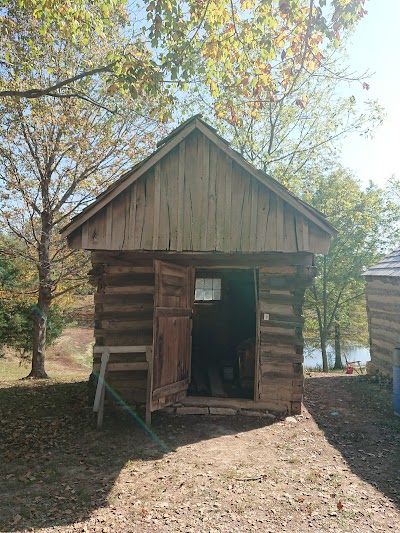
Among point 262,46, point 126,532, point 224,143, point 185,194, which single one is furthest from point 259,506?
point 262,46

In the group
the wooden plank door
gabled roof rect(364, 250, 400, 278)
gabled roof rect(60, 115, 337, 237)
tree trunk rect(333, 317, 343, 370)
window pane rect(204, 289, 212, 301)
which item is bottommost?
tree trunk rect(333, 317, 343, 370)

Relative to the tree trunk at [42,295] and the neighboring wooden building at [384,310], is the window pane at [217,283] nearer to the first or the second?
the neighboring wooden building at [384,310]

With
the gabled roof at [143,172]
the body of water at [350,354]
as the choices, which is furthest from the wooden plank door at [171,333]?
the body of water at [350,354]

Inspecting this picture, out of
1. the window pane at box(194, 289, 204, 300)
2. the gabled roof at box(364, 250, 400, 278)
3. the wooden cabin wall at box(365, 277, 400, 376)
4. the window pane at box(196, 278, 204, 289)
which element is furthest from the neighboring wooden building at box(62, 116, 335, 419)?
the window pane at box(194, 289, 204, 300)

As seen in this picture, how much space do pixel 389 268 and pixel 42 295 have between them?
1161cm

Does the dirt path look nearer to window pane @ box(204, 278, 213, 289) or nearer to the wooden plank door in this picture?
the wooden plank door

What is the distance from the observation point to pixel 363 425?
8.25 m

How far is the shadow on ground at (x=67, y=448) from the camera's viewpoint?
4840 mm

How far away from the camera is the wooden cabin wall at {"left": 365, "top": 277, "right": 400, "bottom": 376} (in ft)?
39.1

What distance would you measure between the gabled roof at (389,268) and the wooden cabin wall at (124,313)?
290 inches

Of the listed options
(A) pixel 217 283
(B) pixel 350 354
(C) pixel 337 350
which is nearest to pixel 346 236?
(C) pixel 337 350

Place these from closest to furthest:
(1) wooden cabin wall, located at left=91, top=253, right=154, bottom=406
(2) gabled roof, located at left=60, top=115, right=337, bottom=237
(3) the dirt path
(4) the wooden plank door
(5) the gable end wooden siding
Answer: (3) the dirt path < (4) the wooden plank door < (2) gabled roof, located at left=60, top=115, right=337, bottom=237 < (5) the gable end wooden siding < (1) wooden cabin wall, located at left=91, top=253, right=154, bottom=406

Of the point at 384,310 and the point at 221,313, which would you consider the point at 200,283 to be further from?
the point at 384,310

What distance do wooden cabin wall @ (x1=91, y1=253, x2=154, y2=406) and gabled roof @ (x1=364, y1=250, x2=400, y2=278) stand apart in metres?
7.36
